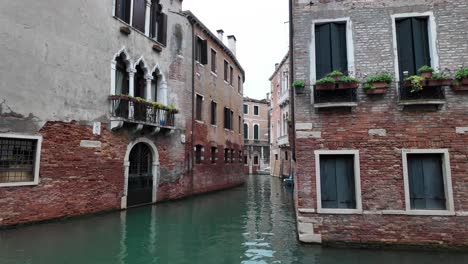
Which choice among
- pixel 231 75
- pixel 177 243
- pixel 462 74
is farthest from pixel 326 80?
pixel 231 75

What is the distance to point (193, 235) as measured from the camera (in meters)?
6.92

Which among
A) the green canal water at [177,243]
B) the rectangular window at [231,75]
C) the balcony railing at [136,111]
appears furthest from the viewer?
the rectangular window at [231,75]

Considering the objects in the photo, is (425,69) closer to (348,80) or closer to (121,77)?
(348,80)

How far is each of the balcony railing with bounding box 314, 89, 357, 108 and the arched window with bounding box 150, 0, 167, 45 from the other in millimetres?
7969

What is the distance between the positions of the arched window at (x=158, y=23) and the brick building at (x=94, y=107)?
4 cm

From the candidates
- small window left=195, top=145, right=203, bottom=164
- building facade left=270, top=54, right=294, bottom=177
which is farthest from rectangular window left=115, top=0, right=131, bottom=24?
building facade left=270, top=54, right=294, bottom=177

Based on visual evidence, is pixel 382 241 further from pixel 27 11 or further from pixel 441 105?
pixel 27 11

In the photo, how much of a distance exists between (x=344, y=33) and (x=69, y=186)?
25.5ft

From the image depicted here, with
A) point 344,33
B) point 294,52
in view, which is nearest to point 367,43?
point 344,33

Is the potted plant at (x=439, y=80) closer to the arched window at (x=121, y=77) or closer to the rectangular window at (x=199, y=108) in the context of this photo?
the arched window at (x=121, y=77)

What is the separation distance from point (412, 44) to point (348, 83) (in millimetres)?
1596

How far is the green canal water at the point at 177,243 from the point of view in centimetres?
514

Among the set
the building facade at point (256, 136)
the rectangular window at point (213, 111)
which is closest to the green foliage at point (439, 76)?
the rectangular window at point (213, 111)

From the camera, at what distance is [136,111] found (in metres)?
10.4
